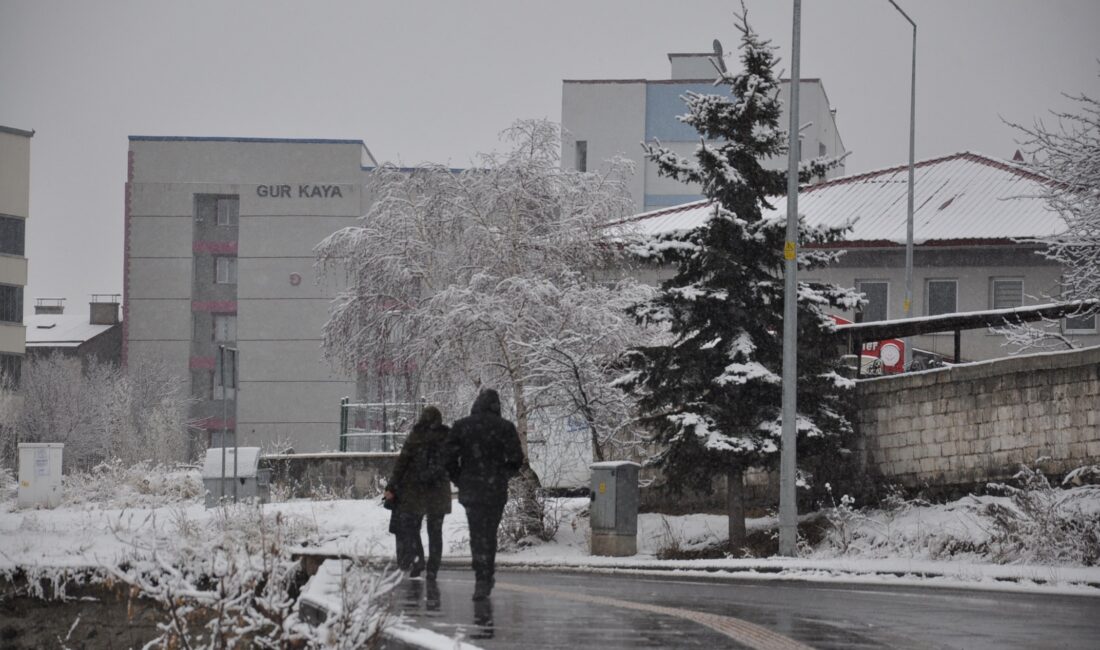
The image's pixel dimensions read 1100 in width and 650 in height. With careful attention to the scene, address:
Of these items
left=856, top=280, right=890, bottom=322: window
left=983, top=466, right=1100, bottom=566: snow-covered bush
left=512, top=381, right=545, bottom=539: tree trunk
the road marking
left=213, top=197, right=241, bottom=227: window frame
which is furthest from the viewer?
left=213, top=197, right=241, bottom=227: window frame

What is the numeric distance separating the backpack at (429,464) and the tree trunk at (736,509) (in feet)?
31.2

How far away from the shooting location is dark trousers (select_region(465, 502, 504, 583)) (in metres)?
12.4

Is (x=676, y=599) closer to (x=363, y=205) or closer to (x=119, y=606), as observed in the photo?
(x=119, y=606)

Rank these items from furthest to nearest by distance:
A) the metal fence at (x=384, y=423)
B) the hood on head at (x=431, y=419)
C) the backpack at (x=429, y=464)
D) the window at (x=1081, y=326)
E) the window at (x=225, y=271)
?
the window at (x=225, y=271), the window at (x=1081, y=326), the metal fence at (x=384, y=423), the hood on head at (x=431, y=419), the backpack at (x=429, y=464)

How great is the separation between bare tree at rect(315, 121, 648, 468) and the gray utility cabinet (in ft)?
11.2

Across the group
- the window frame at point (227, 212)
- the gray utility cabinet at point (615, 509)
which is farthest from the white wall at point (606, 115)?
the gray utility cabinet at point (615, 509)

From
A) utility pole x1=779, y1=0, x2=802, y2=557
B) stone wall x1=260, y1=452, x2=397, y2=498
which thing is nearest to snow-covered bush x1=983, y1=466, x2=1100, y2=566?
utility pole x1=779, y1=0, x2=802, y2=557

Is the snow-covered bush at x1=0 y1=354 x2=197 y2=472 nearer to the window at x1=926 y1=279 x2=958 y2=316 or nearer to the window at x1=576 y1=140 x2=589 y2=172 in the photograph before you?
the window at x1=576 y1=140 x2=589 y2=172

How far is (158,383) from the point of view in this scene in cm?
7531

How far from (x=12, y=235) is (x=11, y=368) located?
6394mm

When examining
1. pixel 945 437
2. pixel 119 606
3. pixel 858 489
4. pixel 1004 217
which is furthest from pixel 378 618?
pixel 1004 217

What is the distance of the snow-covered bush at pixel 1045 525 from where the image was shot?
16297mm

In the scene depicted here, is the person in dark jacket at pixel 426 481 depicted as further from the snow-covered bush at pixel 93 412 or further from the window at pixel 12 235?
the window at pixel 12 235

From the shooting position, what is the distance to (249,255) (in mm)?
81750
